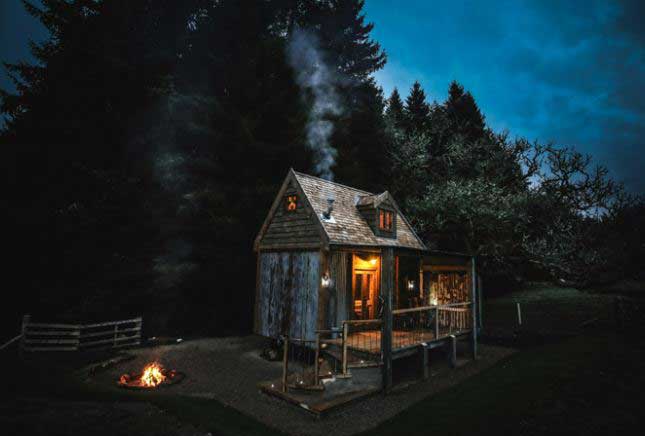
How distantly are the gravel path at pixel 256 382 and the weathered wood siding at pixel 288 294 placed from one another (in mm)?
1583

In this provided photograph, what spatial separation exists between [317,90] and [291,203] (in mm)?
13258

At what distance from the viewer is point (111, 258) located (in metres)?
16.1

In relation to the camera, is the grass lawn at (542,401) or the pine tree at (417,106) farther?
the pine tree at (417,106)

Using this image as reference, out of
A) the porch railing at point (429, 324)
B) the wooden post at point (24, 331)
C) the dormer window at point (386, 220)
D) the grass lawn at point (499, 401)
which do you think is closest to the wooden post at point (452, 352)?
the porch railing at point (429, 324)

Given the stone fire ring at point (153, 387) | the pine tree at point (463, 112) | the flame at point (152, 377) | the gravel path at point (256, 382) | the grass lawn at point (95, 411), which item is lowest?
the gravel path at point (256, 382)

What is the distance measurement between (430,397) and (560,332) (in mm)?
13425

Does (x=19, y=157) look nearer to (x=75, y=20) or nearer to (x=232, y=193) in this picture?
(x=75, y=20)

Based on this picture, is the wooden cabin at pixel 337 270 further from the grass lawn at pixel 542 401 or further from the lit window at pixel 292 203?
the grass lawn at pixel 542 401

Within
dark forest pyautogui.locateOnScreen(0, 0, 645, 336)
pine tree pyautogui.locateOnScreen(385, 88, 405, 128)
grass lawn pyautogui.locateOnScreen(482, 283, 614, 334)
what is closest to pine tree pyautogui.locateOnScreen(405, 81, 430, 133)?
pine tree pyautogui.locateOnScreen(385, 88, 405, 128)

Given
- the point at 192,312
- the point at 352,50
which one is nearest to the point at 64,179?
the point at 192,312

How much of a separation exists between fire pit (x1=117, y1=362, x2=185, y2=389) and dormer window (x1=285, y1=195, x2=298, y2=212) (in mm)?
7574

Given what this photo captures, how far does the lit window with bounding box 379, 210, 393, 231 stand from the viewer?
15664 millimetres

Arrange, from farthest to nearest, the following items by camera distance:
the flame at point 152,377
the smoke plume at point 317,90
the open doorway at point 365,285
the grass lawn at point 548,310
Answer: the smoke plume at point 317,90 → the grass lawn at point 548,310 → the open doorway at point 365,285 → the flame at point 152,377

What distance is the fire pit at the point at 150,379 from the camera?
32.0 feet
